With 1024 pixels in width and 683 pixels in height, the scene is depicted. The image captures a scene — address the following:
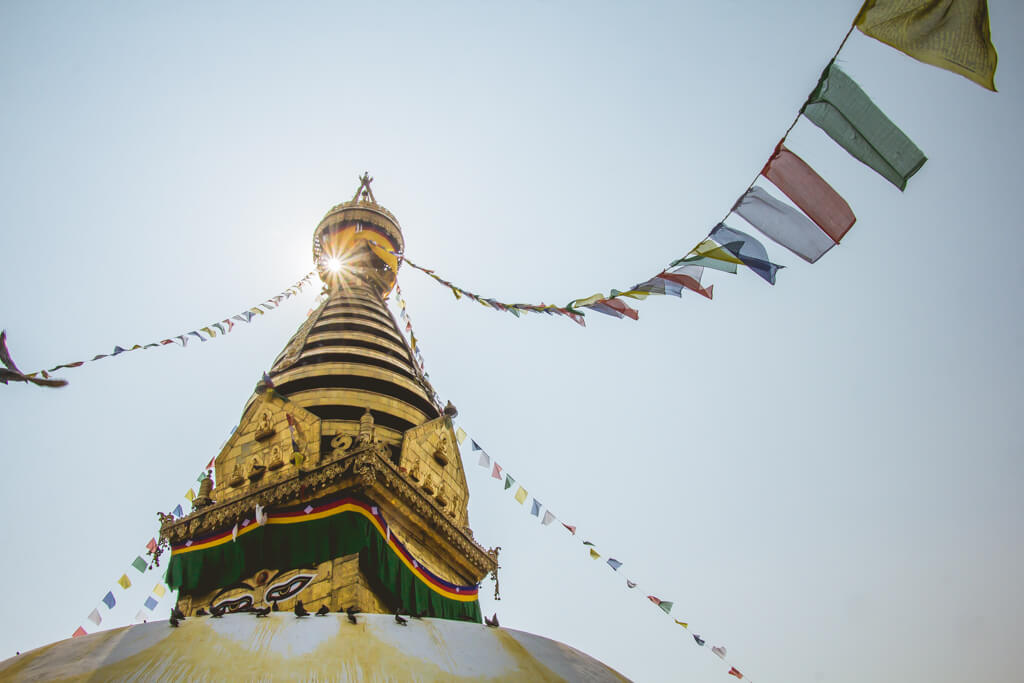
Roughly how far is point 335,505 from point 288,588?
1.32m

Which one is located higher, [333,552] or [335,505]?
[335,505]

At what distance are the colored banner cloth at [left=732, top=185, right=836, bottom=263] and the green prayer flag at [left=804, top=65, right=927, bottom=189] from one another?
87cm

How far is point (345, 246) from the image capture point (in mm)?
22500

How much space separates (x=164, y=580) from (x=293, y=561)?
2569 mm

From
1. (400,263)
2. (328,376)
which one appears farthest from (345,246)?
(328,376)

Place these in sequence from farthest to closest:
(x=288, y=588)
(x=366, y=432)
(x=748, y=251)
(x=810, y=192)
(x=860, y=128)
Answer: (x=366, y=432)
(x=288, y=588)
(x=748, y=251)
(x=810, y=192)
(x=860, y=128)

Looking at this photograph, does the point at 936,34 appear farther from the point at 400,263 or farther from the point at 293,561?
the point at 400,263

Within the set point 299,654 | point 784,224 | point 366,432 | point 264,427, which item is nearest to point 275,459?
point 264,427

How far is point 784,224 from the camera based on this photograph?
729cm

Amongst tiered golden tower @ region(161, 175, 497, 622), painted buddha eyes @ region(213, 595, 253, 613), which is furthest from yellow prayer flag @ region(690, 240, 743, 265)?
painted buddha eyes @ region(213, 595, 253, 613)

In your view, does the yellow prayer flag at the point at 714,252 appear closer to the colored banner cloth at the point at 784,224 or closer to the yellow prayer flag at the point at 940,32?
the colored banner cloth at the point at 784,224

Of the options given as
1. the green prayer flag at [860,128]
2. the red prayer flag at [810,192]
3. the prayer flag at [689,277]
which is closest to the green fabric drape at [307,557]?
→ the prayer flag at [689,277]

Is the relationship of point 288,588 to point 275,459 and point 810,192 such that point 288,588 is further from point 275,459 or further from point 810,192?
point 810,192

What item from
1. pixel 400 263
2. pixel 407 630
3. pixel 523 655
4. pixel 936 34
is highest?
pixel 400 263
